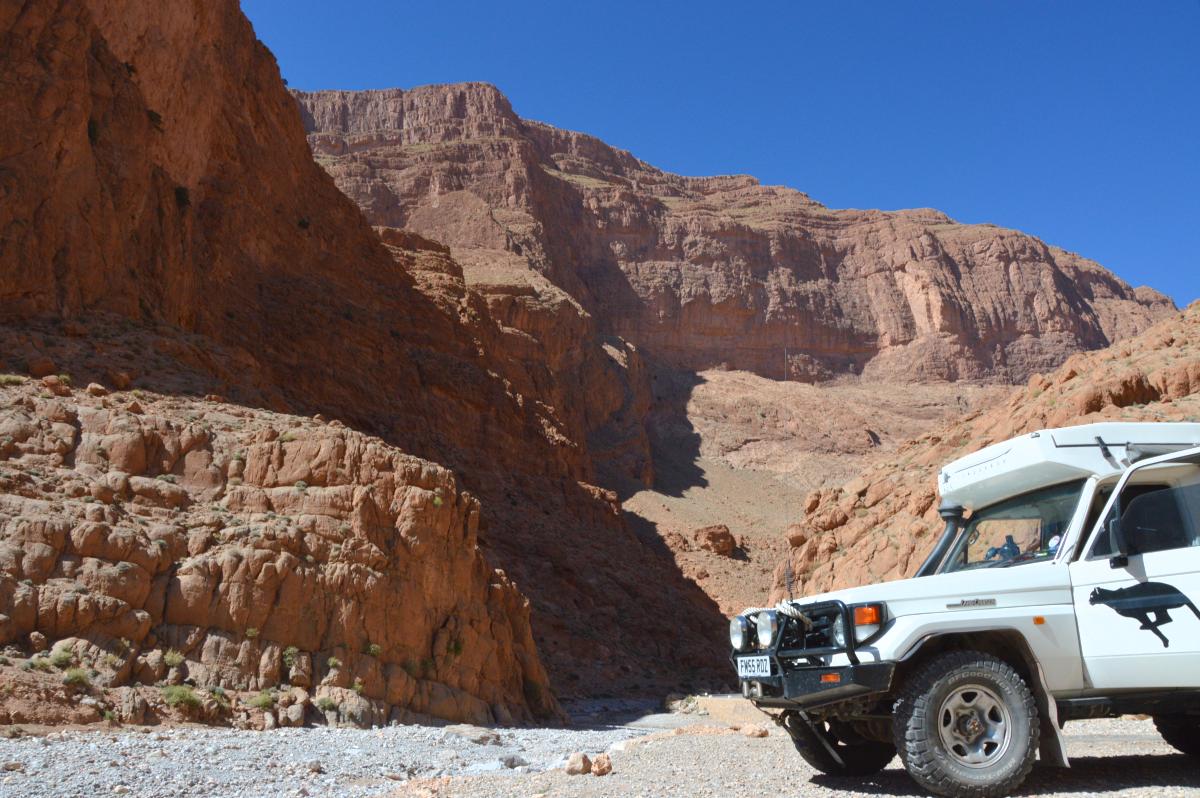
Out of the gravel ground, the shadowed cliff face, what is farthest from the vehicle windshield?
the shadowed cliff face

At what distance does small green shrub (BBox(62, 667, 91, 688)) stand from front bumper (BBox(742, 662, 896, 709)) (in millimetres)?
11122

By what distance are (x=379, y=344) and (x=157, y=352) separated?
65.4ft

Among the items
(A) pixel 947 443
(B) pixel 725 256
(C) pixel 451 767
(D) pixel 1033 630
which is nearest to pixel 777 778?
(D) pixel 1033 630

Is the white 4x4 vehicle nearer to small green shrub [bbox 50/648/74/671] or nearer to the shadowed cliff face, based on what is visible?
small green shrub [bbox 50/648/74/671]

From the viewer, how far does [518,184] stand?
101125 mm

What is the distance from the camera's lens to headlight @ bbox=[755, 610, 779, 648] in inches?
338

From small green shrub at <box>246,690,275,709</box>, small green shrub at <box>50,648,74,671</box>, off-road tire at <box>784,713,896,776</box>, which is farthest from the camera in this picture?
small green shrub at <box>246,690,275,709</box>

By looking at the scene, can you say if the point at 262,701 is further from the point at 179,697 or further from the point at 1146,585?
the point at 1146,585

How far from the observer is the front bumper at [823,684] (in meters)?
7.82

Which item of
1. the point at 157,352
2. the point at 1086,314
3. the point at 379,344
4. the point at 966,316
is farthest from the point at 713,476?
the point at 1086,314

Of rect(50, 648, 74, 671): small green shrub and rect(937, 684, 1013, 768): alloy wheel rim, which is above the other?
rect(50, 648, 74, 671): small green shrub

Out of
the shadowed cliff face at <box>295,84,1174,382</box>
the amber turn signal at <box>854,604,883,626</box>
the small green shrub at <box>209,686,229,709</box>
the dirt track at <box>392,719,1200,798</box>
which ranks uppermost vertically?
the shadowed cliff face at <box>295,84,1174,382</box>

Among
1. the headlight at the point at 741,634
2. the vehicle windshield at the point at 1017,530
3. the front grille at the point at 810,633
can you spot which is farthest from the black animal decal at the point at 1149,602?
the headlight at the point at 741,634

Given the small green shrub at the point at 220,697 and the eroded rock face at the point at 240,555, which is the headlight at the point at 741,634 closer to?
the small green shrub at the point at 220,697
